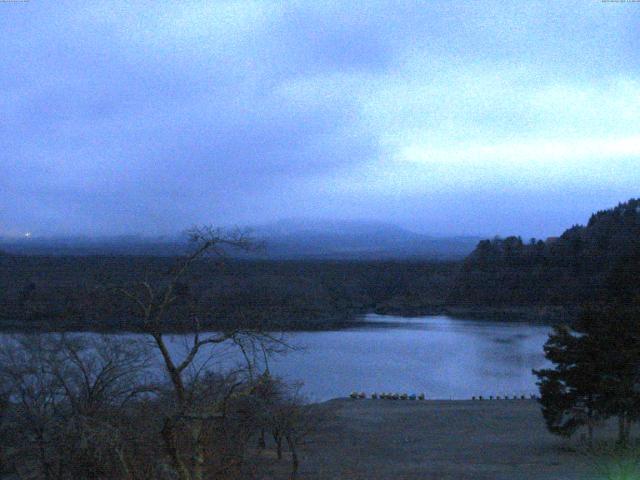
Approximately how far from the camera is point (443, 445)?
16.0 meters

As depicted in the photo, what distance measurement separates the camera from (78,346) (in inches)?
327

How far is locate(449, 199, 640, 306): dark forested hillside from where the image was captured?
196ft

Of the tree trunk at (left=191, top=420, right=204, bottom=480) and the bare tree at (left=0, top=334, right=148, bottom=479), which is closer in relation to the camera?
the tree trunk at (left=191, top=420, right=204, bottom=480)

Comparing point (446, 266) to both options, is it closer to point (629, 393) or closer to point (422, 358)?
point (422, 358)

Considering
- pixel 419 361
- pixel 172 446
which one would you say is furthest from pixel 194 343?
pixel 419 361

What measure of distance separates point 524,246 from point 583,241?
20.3 feet

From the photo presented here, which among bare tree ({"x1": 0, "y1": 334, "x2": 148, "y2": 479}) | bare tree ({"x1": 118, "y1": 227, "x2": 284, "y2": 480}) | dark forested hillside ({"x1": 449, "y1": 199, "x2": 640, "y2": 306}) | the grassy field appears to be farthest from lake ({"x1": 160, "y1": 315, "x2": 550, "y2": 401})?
bare tree ({"x1": 118, "y1": 227, "x2": 284, "y2": 480})

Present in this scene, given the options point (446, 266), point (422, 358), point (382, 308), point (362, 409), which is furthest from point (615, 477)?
point (446, 266)

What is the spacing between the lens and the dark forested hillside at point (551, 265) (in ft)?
196

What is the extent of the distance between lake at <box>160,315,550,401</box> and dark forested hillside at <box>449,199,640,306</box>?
10046 mm

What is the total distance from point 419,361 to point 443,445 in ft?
62.5

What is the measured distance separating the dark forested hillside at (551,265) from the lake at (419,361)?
1005 cm

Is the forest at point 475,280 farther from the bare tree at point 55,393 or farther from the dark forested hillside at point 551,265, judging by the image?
the bare tree at point 55,393

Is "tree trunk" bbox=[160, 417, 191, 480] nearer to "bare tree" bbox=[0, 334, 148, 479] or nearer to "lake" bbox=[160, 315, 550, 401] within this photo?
"bare tree" bbox=[0, 334, 148, 479]
